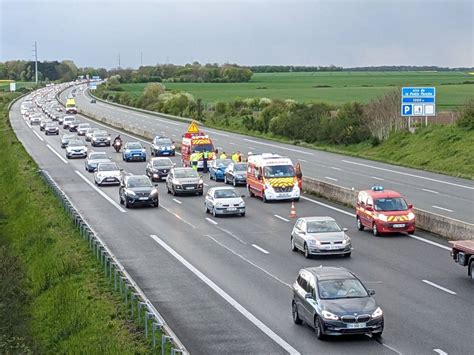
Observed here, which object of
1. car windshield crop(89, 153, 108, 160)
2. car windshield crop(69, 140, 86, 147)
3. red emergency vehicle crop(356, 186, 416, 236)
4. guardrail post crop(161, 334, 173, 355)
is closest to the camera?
guardrail post crop(161, 334, 173, 355)

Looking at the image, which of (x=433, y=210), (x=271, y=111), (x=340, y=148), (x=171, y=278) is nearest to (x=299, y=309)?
(x=171, y=278)

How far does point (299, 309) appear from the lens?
20297 mm

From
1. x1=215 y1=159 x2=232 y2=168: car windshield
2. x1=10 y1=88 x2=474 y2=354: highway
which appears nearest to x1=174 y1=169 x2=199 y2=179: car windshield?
x1=10 y1=88 x2=474 y2=354: highway

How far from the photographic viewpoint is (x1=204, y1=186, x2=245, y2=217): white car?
38.8m

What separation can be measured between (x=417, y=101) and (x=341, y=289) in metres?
53.2

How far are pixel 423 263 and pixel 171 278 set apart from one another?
7.41 metres

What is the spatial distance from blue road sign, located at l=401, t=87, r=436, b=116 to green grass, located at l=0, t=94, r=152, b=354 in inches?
1356

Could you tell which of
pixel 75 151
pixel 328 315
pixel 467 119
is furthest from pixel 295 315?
pixel 75 151

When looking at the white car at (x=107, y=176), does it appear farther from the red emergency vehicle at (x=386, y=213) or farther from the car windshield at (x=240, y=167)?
the red emergency vehicle at (x=386, y=213)

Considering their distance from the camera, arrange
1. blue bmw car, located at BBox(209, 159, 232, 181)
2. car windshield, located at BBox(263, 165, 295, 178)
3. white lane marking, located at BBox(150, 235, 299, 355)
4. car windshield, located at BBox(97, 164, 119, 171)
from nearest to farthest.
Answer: white lane marking, located at BBox(150, 235, 299, 355) → car windshield, located at BBox(263, 165, 295, 178) → car windshield, located at BBox(97, 164, 119, 171) → blue bmw car, located at BBox(209, 159, 232, 181)

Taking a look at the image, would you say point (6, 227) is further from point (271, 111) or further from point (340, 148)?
point (271, 111)

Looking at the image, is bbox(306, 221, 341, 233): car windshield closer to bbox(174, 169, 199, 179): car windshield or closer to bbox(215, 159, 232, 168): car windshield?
bbox(174, 169, 199, 179): car windshield

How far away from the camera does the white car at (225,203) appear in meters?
38.8

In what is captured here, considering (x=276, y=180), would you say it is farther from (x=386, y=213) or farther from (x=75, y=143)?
(x=75, y=143)
